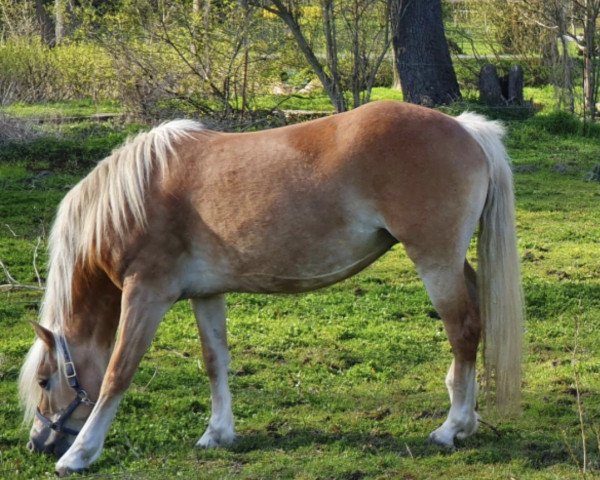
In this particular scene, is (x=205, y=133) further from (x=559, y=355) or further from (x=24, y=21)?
(x=24, y=21)

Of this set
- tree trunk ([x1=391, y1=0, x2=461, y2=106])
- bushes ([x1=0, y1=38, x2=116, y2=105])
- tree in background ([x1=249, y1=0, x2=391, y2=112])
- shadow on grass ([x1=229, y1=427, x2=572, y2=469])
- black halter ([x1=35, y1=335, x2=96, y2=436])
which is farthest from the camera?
bushes ([x1=0, y1=38, x2=116, y2=105])

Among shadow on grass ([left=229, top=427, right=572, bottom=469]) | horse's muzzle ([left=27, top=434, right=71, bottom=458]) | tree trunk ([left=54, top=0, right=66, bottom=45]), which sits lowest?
shadow on grass ([left=229, top=427, right=572, bottom=469])

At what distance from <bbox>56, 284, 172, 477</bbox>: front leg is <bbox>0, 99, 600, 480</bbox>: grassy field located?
161mm

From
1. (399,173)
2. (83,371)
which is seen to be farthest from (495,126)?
(83,371)

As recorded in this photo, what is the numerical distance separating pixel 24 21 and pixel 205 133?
16.2 meters

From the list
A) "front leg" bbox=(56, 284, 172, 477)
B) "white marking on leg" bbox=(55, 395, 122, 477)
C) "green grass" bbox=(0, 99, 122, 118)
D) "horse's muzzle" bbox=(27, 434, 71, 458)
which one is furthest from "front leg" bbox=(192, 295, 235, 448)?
"green grass" bbox=(0, 99, 122, 118)

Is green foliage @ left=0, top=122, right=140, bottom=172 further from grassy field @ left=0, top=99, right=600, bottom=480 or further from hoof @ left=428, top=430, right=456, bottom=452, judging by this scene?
hoof @ left=428, top=430, right=456, bottom=452

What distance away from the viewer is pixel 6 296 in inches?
318

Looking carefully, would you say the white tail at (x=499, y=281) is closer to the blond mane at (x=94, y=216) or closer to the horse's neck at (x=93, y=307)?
the blond mane at (x=94, y=216)

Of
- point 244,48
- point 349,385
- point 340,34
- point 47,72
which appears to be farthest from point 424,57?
point 349,385

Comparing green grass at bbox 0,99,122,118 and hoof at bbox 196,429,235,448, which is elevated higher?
green grass at bbox 0,99,122,118

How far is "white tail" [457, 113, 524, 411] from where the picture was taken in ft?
16.5

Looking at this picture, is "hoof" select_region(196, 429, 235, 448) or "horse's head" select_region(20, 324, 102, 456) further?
"hoof" select_region(196, 429, 235, 448)

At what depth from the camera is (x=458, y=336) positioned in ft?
16.2
